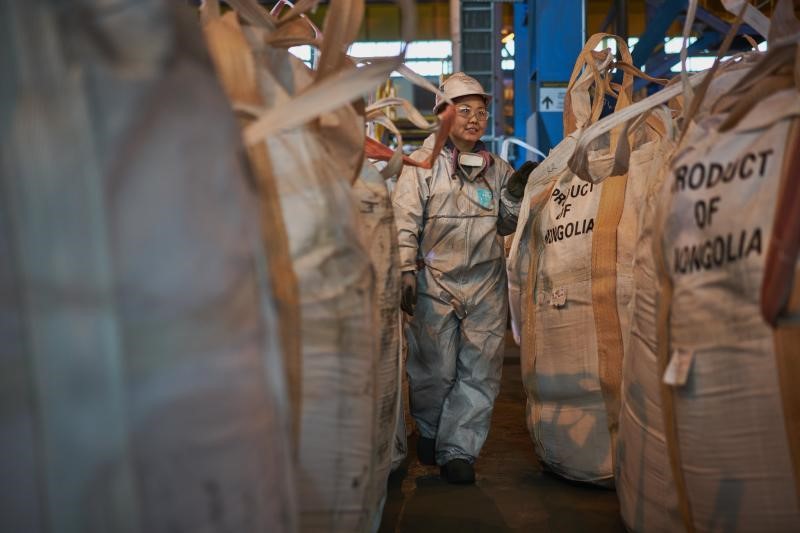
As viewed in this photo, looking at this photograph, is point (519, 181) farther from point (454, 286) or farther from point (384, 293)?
point (384, 293)

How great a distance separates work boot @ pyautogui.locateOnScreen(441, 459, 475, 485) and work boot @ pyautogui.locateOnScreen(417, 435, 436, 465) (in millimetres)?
286

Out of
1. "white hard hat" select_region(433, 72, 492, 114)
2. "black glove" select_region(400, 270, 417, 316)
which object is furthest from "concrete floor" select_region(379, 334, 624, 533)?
"white hard hat" select_region(433, 72, 492, 114)

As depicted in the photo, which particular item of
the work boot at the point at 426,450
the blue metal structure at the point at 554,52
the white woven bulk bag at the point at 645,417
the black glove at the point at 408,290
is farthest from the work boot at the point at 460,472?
the blue metal structure at the point at 554,52

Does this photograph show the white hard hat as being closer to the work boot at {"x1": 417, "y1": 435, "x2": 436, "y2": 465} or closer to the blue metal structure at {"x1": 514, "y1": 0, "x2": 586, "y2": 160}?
the work boot at {"x1": 417, "y1": 435, "x2": 436, "y2": 465}

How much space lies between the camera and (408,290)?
3.58 metres

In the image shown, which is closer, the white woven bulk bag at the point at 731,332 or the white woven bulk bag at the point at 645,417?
the white woven bulk bag at the point at 731,332

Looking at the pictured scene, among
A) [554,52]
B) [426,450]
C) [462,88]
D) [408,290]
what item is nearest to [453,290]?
[408,290]

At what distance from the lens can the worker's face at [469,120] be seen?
394 cm

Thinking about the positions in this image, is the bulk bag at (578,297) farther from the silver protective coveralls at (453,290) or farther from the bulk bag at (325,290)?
the bulk bag at (325,290)

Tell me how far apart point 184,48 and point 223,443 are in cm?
55

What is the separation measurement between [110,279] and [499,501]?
2416mm

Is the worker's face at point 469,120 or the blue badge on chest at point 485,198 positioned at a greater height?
the worker's face at point 469,120

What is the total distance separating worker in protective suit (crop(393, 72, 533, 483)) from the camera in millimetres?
3777

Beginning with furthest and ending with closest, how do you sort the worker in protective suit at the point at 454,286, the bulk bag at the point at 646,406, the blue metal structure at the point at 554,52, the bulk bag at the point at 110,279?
the blue metal structure at the point at 554,52 → the worker in protective suit at the point at 454,286 → the bulk bag at the point at 646,406 → the bulk bag at the point at 110,279
